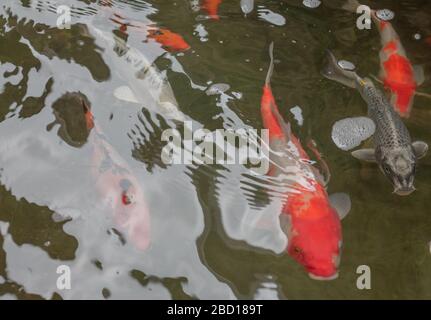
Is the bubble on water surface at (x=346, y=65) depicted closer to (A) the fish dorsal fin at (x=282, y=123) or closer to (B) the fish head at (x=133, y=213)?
(A) the fish dorsal fin at (x=282, y=123)

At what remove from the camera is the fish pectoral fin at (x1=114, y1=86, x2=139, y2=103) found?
4203 mm

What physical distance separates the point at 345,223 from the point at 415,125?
1160mm

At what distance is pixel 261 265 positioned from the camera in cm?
328

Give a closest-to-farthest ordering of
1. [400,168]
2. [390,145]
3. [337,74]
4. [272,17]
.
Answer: [400,168]
[390,145]
[337,74]
[272,17]

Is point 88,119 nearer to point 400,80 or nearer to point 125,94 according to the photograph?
point 125,94

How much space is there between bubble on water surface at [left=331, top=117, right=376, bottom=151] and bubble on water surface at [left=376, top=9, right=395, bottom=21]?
4.24 ft

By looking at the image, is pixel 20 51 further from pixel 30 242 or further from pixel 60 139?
pixel 30 242

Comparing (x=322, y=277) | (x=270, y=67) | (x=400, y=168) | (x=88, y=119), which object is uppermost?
(x=270, y=67)

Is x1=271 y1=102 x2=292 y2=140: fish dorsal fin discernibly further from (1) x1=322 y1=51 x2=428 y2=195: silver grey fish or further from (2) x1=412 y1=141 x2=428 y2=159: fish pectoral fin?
(2) x1=412 y1=141 x2=428 y2=159: fish pectoral fin

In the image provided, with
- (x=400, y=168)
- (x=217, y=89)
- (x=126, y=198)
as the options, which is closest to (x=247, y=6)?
(x=217, y=89)

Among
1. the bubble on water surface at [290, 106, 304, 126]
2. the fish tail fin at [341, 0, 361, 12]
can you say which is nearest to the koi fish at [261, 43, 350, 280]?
the bubble on water surface at [290, 106, 304, 126]

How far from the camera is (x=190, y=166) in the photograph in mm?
3785

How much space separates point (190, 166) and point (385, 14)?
249 centimetres
